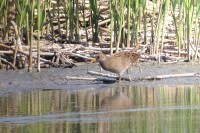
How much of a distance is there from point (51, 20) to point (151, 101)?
5.40 meters

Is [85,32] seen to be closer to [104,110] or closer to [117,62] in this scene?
[117,62]

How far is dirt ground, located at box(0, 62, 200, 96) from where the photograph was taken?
1355cm

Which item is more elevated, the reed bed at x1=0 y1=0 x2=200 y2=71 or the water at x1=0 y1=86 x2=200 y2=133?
the reed bed at x1=0 y1=0 x2=200 y2=71

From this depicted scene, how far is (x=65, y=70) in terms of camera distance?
14977 millimetres

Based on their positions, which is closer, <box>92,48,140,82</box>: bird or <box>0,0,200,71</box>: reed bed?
<box>92,48,140,82</box>: bird

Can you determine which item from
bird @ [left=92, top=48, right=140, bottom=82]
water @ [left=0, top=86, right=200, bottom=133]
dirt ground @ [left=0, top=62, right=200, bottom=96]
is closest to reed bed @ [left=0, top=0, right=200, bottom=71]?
dirt ground @ [left=0, top=62, right=200, bottom=96]

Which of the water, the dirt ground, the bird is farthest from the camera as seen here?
the bird

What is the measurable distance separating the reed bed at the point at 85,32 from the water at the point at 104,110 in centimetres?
218

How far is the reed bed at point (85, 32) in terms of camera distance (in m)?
15.0

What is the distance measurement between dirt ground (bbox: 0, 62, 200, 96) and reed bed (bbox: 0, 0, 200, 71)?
11.2 inches

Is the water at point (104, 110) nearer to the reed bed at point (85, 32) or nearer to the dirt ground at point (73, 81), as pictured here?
the dirt ground at point (73, 81)

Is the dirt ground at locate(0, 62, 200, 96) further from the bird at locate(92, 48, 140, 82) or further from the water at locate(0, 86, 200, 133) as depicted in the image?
the water at locate(0, 86, 200, 133)

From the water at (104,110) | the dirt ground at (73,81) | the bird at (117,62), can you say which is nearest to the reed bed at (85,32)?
the dirt ground at (73,81)

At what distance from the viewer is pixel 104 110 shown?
1079 cm
